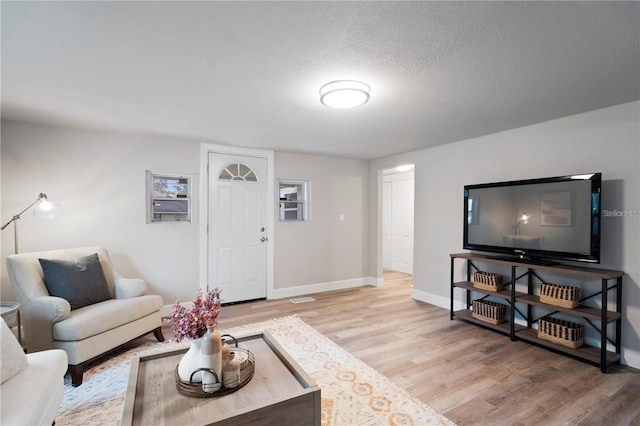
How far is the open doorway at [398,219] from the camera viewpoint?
6594mm

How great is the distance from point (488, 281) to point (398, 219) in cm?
352

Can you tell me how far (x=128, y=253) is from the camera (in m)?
3.61

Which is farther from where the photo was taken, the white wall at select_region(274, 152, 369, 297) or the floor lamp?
the white wall at select_region(274, 152, 369, 297)

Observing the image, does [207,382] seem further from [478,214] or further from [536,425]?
[478,214]

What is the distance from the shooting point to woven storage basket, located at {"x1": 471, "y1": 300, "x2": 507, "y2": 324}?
3334mm

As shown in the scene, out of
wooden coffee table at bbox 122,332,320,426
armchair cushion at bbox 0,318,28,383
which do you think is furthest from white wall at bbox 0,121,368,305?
wooden coffee table at bbox 122,332,320,426

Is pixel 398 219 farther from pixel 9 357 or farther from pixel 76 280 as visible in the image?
pixel 9 357

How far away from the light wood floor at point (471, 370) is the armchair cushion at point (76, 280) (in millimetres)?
1291

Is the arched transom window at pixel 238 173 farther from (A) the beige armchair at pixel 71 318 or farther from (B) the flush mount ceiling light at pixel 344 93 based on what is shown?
(B) the flush mount ceiling light at pixel 344 93

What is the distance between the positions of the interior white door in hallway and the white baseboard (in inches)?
9.1

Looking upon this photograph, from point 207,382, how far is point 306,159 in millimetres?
3824

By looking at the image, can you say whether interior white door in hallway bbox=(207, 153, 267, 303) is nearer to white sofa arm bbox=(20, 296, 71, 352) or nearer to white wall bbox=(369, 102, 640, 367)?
white sofa arm bbox=(20, 296, 71, 352)

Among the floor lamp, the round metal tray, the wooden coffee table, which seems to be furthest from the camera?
the floor lamp

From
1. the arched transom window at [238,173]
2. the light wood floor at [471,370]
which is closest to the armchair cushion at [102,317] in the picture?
the light wood floor at [471,370]
